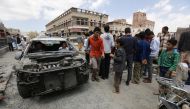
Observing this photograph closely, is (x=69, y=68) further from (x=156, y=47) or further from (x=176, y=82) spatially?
(x=156, y=47)

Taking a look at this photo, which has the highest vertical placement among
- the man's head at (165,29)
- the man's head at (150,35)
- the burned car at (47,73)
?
the man's head at (165,29)

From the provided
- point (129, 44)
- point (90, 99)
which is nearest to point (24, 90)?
point (90, 99)

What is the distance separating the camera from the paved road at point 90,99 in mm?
3258

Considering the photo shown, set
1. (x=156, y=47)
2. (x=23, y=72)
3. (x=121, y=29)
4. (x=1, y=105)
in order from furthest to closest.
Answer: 1. (x=121, y=29)
2. (x=156, y=47)
3. (x=1, y=105)
4. (x=23, y=72)

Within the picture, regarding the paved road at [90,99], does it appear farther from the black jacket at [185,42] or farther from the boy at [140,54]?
the black jacket at [185,42]

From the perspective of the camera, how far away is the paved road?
10.7 feet

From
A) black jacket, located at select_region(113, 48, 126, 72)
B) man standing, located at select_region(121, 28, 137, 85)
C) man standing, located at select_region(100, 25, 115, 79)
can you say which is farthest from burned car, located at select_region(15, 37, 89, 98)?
man standing, located at select_region(121, 28, 137, 85)

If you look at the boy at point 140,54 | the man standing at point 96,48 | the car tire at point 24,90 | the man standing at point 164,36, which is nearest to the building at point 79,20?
the man standing at point 164,36

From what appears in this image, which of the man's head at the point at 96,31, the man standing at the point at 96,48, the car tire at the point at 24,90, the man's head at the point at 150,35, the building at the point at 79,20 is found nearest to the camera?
the car tire at the point at 24,90

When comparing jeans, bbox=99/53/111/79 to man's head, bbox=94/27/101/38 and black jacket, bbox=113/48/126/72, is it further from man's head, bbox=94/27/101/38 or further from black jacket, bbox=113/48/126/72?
black jacket, bbox=113/48/126/72

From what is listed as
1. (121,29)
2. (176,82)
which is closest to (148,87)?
(176,82)

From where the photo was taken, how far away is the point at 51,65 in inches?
135

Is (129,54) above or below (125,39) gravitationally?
below

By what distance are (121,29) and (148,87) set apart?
58.0 meters
